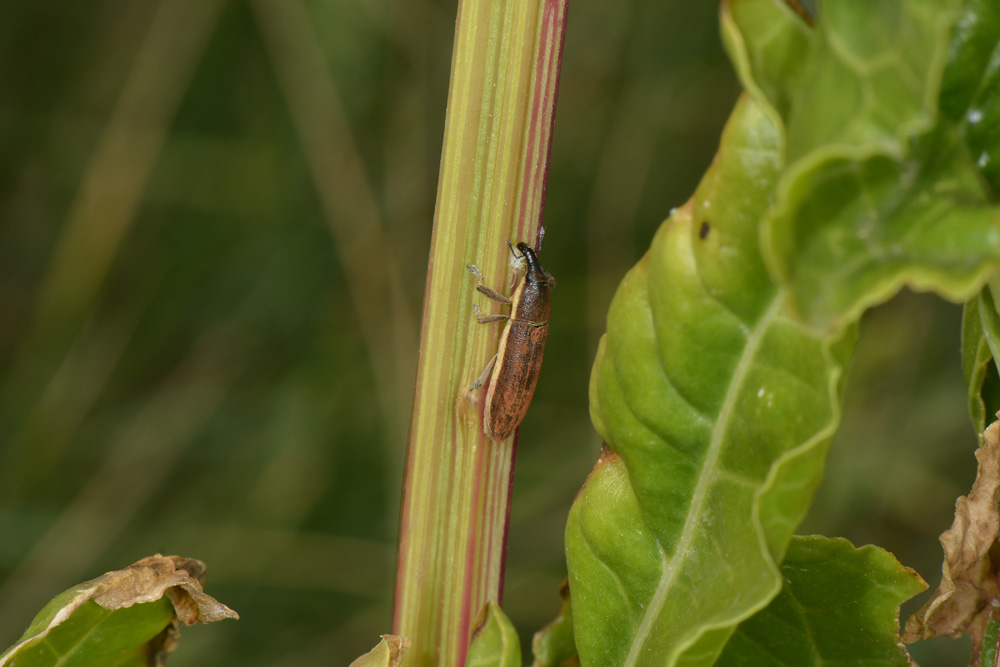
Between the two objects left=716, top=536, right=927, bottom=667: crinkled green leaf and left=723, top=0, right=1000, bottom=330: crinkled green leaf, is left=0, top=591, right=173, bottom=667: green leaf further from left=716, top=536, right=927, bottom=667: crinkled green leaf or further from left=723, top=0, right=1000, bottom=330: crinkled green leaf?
left=723, top=0, right=1000, bottom=330: crinkled green leaf

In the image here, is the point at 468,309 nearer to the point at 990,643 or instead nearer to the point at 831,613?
the point at 831,613

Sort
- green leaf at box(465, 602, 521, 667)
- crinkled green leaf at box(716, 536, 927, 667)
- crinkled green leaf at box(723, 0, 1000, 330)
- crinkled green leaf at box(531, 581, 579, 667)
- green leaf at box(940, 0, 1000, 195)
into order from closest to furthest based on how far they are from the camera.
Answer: crinkled green leaf at box(723, 0, 1000, 330) → green leaf at box(940, 0, 1000, 195) → green leaf at box(465, 602, 521, 667) → crinkled green leaf at box(716, 536, 927, 667) → crinkled green leaf at box(531, 581, 579, 667)

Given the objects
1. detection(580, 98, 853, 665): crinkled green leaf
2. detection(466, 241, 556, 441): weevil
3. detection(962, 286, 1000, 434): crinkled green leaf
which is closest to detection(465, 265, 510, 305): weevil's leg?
detection(466, 241, 556, 441): weevil

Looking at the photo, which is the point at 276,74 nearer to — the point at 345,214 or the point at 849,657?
the point at 345,214

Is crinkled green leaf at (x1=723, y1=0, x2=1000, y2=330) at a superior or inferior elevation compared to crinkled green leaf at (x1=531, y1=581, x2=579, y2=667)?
superior

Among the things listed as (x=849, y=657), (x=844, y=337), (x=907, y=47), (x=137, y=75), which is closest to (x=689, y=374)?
(x=844, y=337)

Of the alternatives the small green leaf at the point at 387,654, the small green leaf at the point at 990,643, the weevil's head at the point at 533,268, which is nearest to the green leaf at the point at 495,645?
the small green leaf at the point at 387,654

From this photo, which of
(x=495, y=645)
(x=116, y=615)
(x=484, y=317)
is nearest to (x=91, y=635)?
(x=116, y=615)
